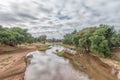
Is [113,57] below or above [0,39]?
below

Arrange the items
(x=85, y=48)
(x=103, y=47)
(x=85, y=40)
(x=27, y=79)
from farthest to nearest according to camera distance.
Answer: (x=85, y=48) < (x=85, y=40) < (x=103, y=47) < (x=27, y=79)

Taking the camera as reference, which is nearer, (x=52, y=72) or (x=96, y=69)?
(x=52, y=72)

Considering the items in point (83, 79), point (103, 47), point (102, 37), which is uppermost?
point (102, 37)

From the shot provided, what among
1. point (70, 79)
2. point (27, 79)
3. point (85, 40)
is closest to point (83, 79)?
point (70, 79)

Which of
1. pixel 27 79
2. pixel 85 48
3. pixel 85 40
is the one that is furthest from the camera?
pixel 85 48

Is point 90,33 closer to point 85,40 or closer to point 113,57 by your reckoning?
point 85,40

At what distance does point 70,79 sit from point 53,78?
304 cm

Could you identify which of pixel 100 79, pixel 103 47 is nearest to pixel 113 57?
pixel 103 47

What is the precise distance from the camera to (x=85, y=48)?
229ft

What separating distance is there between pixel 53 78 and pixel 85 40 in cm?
3941

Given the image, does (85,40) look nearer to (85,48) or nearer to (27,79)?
(85,48)

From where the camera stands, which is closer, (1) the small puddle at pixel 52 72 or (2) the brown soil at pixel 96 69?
(1) the small puddle at pixel 52 72

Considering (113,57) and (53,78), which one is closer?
(53,78)

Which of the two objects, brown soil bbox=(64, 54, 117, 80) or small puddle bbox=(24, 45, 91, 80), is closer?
small puddle bbox=(24, 45, 91, 80)
